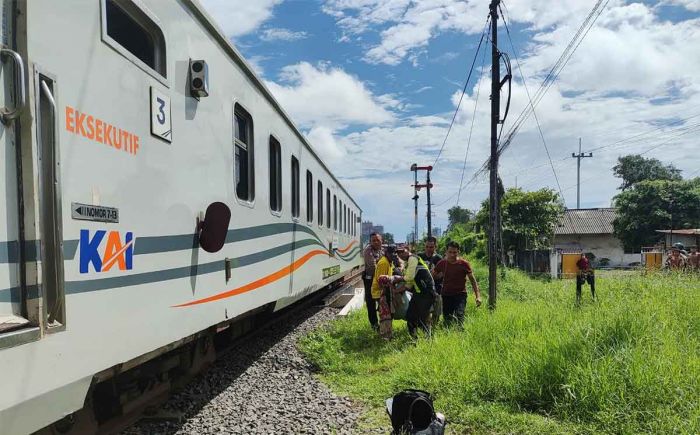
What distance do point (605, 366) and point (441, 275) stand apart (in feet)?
11.8

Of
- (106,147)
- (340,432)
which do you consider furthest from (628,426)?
(106,147)

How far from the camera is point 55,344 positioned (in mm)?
2486

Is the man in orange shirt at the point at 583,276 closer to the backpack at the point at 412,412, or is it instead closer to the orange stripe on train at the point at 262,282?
the orange stripe on train at the point at 262,282

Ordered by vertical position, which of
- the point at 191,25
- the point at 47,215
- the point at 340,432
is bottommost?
the point at 340,432

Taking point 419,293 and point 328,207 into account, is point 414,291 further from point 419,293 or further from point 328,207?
point 328,207

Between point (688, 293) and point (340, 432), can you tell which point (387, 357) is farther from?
point (688, 293)

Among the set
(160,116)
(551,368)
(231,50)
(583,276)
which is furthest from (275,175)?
(583,276)

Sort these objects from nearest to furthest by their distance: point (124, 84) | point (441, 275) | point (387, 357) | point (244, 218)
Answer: point (124, 84) < point (244, 218) < point (387, 357) < point (441, 275)

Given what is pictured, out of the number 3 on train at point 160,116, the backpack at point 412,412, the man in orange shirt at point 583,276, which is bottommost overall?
the backpack at point 412,412

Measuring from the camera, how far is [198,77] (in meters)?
4.07

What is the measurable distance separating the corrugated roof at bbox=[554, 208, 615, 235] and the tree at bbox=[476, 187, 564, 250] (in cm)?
1933

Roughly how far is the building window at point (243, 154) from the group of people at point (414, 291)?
8.70 feet

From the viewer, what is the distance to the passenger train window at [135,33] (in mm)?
3250

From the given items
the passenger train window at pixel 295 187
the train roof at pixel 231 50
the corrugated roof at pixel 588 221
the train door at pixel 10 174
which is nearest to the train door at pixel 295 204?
the passenger train window at pixel 295 187
